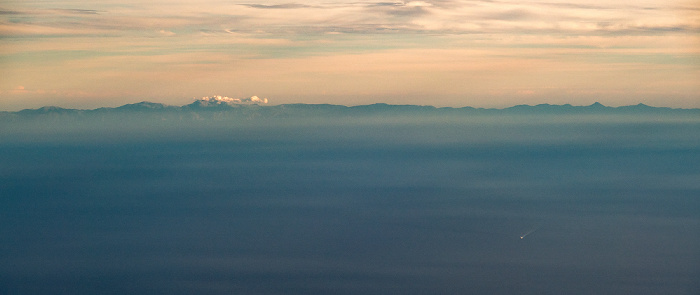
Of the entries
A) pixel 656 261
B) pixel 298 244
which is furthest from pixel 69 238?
pixel 656 261

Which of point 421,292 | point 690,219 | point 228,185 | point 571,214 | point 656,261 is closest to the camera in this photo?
point 421,292

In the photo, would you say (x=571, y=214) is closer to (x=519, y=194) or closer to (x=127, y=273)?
(x=519, y=194)

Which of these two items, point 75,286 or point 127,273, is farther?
point 127,273

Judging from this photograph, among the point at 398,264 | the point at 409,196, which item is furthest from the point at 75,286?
the point at 409,196

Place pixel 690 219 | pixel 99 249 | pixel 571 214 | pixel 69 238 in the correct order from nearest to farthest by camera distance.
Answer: pixel 99 249
pixel 69 238
pixel 690 219
pixel 571 214

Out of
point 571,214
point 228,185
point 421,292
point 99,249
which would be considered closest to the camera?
point 421,292

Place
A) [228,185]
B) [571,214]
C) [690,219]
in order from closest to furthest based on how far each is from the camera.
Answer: [690,219]
[571,214]
[228,185]

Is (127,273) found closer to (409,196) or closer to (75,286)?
(75,286)

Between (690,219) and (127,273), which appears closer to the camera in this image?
(127,273)
